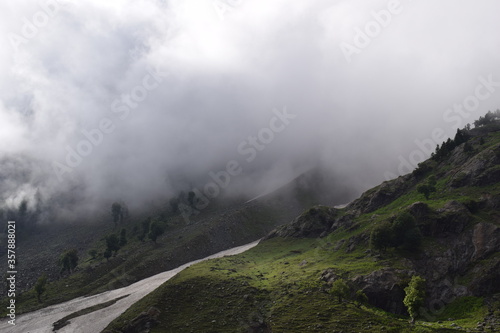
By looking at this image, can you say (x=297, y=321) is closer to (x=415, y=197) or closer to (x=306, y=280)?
(x=306, y=280)

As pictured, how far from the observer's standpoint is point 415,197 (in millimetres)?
147750

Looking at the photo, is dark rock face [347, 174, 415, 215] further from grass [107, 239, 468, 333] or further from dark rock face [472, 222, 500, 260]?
dark rock face [472, 222, 500, 260]

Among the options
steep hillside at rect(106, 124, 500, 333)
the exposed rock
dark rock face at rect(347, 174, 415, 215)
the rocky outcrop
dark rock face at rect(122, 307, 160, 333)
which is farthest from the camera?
the rocky outcrop

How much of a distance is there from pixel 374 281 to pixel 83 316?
3934 inches

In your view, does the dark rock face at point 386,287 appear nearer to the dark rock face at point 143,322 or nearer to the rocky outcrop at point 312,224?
the dark rock face at point 143,322

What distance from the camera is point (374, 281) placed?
89.1m

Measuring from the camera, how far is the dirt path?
10719 centimetres

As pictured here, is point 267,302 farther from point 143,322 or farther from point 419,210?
point 419,210

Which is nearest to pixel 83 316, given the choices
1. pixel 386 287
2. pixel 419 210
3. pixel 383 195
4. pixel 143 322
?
pixel 143 322

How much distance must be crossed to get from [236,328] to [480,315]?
2153 inches

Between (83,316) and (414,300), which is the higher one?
(83,316)

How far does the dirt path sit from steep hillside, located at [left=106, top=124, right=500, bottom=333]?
52.7ft

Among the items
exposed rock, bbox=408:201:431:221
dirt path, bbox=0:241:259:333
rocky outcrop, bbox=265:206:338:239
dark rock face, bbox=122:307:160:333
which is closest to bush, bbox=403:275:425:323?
exposed rock, bbox=408:201:431:221

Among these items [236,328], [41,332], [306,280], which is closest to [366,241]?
[306,280]
